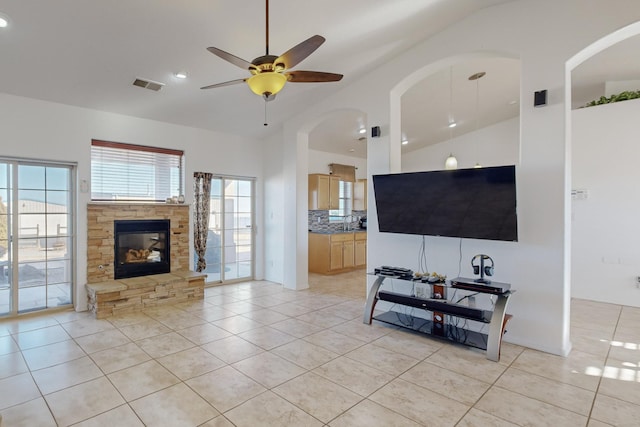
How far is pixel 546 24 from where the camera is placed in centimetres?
343

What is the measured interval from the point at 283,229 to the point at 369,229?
2.07m

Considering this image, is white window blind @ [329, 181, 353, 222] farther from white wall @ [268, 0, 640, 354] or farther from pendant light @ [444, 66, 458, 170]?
white wall @ [268, 0, 640, 354]

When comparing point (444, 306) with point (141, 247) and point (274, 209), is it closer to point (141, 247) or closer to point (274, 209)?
point (274, 209)

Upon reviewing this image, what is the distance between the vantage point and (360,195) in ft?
29.3

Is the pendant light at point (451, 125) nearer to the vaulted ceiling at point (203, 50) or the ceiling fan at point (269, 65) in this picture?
the vaulted ceiling at point (203, 50)

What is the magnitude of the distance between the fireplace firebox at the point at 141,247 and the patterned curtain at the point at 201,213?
1.63 ft

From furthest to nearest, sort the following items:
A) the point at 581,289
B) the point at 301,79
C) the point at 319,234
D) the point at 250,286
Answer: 1. the point at 319,234
2. the point at 250,286
3. the point at 581,289
4. the point at 301,79

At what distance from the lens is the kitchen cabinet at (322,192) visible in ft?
25.2

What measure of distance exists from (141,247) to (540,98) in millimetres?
5721

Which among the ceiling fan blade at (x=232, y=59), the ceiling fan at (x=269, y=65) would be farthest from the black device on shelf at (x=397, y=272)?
the ceiling fan blade at (x=232, y=59)

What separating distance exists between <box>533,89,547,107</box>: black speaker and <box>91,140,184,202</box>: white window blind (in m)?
5.13

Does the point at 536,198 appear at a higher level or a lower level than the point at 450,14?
lower

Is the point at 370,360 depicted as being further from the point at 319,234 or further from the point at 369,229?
the point at 319,234

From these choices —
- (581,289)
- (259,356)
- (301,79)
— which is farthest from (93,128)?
(581,289)
